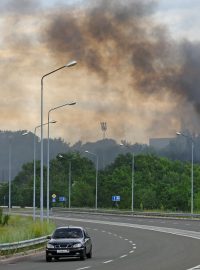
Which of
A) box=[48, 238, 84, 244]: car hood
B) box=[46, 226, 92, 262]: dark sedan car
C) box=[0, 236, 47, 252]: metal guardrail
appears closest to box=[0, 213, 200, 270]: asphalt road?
box=[46, 226, 92, 262]: dark sedan car

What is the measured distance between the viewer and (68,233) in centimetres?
3806

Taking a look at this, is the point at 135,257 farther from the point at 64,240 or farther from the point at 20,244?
the point at 20,244

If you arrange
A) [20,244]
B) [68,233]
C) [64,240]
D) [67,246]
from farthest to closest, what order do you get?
[20,244]
[68,233]
[64,240]
[67,246]

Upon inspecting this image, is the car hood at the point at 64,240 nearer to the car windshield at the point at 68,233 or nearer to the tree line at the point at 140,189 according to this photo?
the car windshield at the point at 68,233

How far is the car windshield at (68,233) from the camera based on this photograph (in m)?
37.7

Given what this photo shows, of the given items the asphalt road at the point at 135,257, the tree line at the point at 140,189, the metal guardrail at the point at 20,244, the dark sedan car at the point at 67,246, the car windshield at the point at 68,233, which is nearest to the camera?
the asphalt road at the point at 135,257

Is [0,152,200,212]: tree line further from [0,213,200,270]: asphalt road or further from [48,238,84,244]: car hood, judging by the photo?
[48,238,84,244]: car hood

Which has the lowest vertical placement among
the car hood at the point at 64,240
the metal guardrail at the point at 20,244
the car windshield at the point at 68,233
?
the metal guardrail at the point at 20,244

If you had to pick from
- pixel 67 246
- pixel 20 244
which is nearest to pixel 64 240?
pixel 67 246

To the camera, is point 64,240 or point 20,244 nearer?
point 64,240

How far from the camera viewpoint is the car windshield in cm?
3772

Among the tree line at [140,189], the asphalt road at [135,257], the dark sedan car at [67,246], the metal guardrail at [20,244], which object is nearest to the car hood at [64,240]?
the dark sedan car at [67,246]

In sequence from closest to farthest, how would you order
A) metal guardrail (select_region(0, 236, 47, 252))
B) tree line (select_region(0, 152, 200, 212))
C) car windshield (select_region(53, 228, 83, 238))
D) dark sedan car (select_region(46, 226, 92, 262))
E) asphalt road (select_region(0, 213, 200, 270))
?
asphalt road (select_region(0, 213, 200, 270))
dark sedan car (select_region(46, 226, 92, 262))
metal guardrail (select_region(0, 236, 47, 252))
car windshield (select_region(53, 228, 83, 238))
tree line (select_region(0, 152, 200, 212))

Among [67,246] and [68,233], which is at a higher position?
[68,233]
